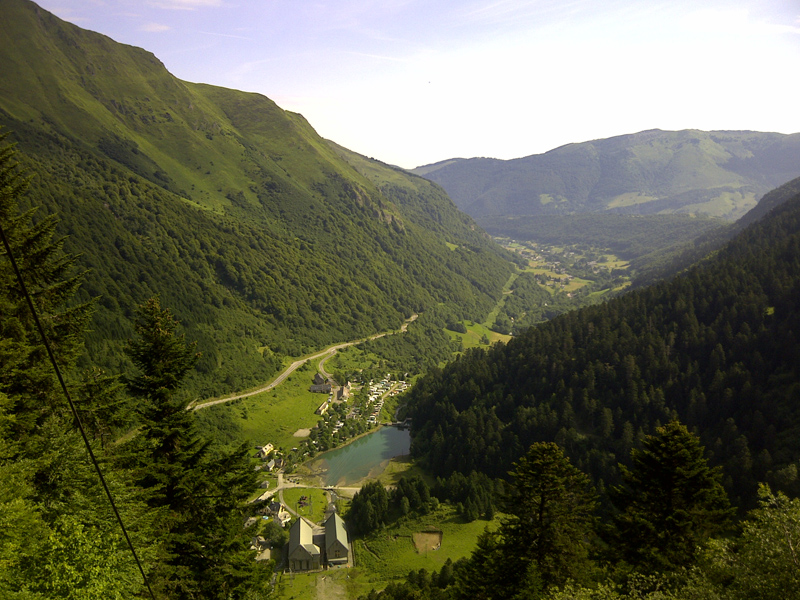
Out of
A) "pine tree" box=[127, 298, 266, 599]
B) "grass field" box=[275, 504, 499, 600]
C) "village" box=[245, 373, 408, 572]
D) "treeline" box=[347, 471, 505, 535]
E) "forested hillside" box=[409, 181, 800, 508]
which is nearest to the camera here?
"pine tree" box=[127, 298, 266, 599]

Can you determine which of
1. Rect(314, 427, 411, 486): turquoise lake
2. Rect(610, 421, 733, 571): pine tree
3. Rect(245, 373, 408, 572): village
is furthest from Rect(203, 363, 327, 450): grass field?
Rect(610, 421, 733, 571): pine tree

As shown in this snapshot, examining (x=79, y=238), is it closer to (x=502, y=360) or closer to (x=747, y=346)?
(x=502, y=360)

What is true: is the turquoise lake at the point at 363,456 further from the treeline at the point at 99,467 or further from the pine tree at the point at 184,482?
the treeline at the point at 99,467

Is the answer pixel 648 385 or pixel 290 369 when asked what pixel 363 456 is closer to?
pixel 290 369

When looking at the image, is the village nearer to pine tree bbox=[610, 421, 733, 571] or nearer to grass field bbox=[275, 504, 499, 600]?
grass field bbox=[275, 504, 499, 600]

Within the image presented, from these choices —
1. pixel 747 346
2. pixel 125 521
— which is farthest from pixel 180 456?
pixel 747 346
